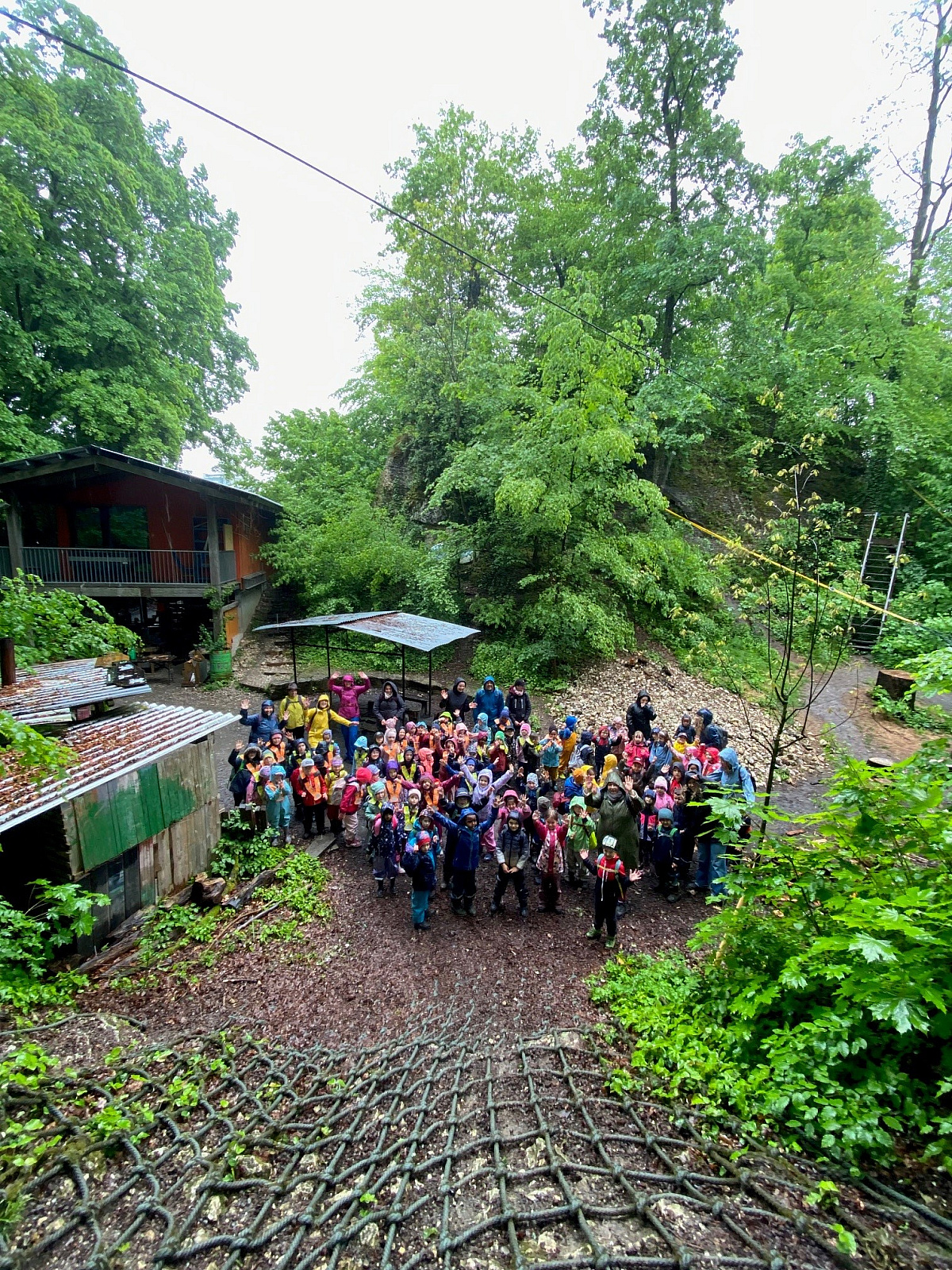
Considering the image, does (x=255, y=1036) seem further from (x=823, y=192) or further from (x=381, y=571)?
(x=823, y=192)

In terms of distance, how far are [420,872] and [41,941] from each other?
11.9 ft

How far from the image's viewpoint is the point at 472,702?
11.0 metres

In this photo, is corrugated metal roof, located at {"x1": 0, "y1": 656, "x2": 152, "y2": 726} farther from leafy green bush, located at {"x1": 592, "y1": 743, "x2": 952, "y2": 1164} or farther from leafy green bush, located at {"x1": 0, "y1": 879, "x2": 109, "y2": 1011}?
leafy green bush, located at {"x1": 592, "y1": 743, "x2": 952, "y2": 1164}

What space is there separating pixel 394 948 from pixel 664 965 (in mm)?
2772

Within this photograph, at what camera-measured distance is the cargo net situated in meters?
2.25

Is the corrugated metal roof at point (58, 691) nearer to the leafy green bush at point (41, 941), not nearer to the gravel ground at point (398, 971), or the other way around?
the leafy green bush at point (41, 941)

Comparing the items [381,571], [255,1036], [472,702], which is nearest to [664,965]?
[255,1036]

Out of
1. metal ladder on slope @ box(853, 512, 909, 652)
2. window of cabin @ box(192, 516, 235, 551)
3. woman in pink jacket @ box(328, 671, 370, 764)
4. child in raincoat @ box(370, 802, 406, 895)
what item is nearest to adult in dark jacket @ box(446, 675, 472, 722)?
woman in pink jacket @ box(328, 671, 370, 764)

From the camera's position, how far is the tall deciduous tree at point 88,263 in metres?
15.3

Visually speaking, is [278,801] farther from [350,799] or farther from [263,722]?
[263,722]

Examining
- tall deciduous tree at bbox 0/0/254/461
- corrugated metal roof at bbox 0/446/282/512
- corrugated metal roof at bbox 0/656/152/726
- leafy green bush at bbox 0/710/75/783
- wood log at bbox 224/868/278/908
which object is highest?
tall deciduous tree at bbox 0/0/254/461

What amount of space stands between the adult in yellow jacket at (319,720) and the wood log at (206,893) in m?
2.44

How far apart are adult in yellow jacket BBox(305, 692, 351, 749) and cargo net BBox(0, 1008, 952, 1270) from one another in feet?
17.9

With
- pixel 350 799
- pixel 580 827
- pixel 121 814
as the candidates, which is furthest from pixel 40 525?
pixel 580 827
